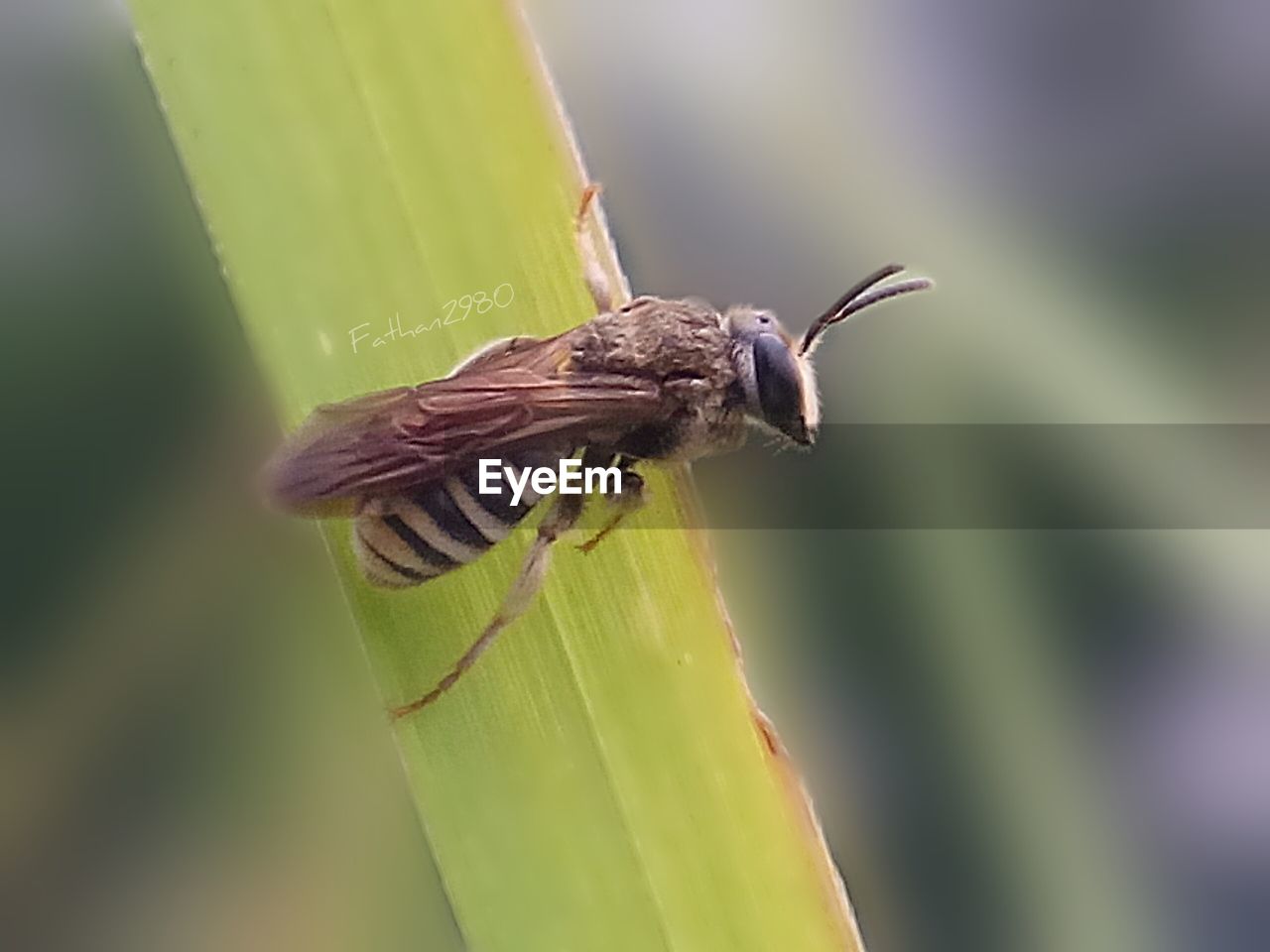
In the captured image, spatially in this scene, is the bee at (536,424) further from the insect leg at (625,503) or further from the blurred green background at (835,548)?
the blurred green background at (835,548)

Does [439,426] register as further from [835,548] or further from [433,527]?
[835,548]

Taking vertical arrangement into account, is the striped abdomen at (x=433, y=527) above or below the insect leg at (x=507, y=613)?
above

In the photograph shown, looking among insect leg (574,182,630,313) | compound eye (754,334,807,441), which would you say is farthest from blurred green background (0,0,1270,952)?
insect leg (574,182,630,313)

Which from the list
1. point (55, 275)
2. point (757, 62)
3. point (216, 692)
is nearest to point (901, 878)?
point (216, 692)

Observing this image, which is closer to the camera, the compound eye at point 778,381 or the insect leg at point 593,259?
the insect leg at point 593,259

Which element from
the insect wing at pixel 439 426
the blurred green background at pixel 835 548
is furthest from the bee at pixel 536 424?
the blurred green background at pixel 835 548

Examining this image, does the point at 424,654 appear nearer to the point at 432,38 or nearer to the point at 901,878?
the point at 432,38

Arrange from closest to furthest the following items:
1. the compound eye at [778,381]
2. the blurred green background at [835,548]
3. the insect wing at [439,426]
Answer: the insect wing at [439,426] → the compound eye at [778,381] → the blurred green background at [835,548]
